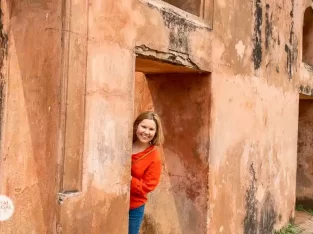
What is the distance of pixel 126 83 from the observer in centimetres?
369

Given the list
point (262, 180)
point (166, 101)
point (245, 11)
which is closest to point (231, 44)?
point (245, 11)

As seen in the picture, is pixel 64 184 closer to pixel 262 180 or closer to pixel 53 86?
pixel 53 86

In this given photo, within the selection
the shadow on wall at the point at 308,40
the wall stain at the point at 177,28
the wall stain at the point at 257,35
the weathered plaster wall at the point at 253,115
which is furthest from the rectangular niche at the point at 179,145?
the shadow on wall at the point at 308,40

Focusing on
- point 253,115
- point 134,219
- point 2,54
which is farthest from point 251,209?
point 2,54

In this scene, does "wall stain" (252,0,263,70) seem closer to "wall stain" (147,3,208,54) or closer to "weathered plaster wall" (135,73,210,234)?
"weathered plaster wall" (135,73,210,234)

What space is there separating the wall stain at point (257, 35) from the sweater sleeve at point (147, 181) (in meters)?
2.20

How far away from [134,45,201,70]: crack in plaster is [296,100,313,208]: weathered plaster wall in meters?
4.50

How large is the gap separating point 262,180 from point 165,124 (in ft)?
5.24

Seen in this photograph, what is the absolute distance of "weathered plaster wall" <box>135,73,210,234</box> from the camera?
478 centimetres

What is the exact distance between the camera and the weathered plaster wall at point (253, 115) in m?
4.92

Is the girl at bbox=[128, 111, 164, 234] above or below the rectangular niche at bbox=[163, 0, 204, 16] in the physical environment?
below

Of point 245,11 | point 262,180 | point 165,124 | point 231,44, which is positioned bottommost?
point 262,180

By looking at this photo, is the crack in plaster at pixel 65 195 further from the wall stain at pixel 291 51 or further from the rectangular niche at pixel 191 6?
the wall stain at pixel 291 51

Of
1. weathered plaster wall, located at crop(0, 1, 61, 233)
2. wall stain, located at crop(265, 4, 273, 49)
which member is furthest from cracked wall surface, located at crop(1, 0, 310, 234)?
wall stain, located at crop(265, 4, 273, 49)
